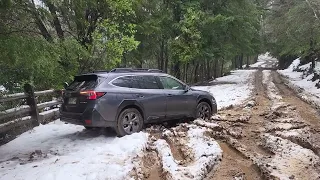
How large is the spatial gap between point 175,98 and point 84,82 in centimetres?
265

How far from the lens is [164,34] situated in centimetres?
2477

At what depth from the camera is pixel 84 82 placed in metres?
8.60

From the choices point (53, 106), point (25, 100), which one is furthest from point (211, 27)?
point (25, 100)

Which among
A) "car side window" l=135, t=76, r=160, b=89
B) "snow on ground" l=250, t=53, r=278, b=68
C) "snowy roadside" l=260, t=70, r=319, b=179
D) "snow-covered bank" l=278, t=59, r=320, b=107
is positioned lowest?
"snow on ground" l=250, t=53, r=278, b=68

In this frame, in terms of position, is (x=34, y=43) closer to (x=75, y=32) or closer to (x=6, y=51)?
(x=6, y=51)

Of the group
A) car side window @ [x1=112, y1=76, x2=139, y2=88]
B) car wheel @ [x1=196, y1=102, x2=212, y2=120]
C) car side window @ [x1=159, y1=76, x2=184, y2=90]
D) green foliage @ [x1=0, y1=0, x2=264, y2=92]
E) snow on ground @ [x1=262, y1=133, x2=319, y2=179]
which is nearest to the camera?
green foliage @ [x1=0, y1=0, x2=264, y2=92]

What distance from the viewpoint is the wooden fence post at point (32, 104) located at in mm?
9613

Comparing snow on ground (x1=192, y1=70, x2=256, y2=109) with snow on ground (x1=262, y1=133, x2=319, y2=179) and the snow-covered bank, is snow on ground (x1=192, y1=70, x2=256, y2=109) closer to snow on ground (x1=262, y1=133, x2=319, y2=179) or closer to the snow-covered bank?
the snow-covered bank

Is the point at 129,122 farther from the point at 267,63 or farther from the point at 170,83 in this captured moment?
the point at 267,63

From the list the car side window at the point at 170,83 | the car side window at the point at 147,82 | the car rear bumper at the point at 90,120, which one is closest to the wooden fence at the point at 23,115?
the car rear bumper at the point at 90,120

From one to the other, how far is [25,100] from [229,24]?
19273mm

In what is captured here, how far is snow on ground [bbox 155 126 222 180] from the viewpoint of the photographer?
5.75 m

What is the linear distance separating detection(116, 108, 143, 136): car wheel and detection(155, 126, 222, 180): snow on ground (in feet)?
3.26

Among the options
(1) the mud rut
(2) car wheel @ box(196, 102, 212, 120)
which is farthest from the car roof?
(2) car wheel @ box(196, 102, 212, 120)
